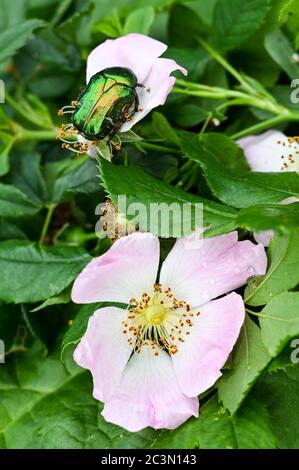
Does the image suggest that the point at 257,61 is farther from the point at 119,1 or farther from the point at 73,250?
the point at 73,250

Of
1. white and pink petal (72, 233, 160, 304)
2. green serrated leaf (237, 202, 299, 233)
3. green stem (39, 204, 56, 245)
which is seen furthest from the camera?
green stem (39, 204, 56, 245)

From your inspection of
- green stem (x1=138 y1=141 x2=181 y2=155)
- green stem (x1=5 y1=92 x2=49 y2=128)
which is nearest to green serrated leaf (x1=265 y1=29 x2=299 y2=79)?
green stem (x1=138 y1=141 x2=181 y2=155)

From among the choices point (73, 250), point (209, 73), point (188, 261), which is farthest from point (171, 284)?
point (209, 73)

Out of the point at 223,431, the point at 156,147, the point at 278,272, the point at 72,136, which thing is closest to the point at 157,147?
the point at 156,147

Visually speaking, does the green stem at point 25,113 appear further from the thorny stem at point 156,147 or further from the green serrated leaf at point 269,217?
the green serrated leaf at point 269,217

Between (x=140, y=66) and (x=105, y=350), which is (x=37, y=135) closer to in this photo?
(x=140, y=66)

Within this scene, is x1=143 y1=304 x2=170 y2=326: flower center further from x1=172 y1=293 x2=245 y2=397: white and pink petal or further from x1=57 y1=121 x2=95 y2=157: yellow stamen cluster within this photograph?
x1=57 y1=121 x2=95 y2=157: yellow stamen cluster
